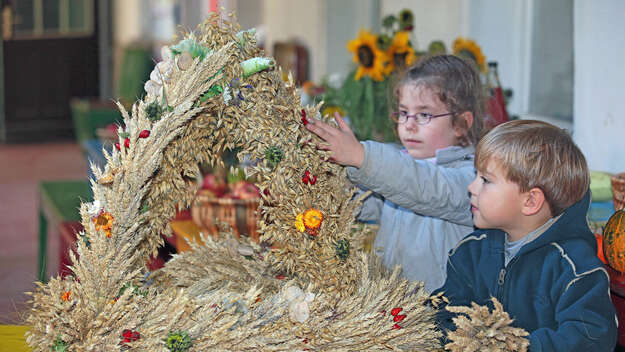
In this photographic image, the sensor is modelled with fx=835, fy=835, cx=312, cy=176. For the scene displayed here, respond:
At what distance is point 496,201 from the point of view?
5.40 feet

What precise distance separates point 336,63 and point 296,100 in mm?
3874

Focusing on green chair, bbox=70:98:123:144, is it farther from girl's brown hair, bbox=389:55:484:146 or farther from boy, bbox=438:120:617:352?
boy, bbox=438:120:617:352

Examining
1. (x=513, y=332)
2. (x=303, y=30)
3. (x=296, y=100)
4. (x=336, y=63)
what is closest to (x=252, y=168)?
(x=296, y=100)

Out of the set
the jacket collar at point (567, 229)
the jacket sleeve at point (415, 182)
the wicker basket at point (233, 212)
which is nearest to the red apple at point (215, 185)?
the wicker basket at point (233, 212)

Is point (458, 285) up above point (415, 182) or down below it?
below

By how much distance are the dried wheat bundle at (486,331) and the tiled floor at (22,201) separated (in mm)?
945

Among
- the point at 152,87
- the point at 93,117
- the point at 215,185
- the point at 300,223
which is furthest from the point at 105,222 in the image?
the point at 93,117

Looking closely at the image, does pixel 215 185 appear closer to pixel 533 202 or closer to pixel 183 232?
pixel 183 232

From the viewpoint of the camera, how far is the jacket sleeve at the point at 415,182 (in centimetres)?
176

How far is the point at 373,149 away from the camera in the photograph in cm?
175

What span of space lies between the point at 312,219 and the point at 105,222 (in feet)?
1.33

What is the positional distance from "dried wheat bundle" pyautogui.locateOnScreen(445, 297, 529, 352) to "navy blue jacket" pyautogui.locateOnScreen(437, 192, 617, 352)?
84mm

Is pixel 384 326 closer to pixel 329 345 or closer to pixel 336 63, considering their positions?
pixel 329 345

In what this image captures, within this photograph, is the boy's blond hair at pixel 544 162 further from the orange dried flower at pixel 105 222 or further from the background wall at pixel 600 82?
the background wall at pixel 600 82
